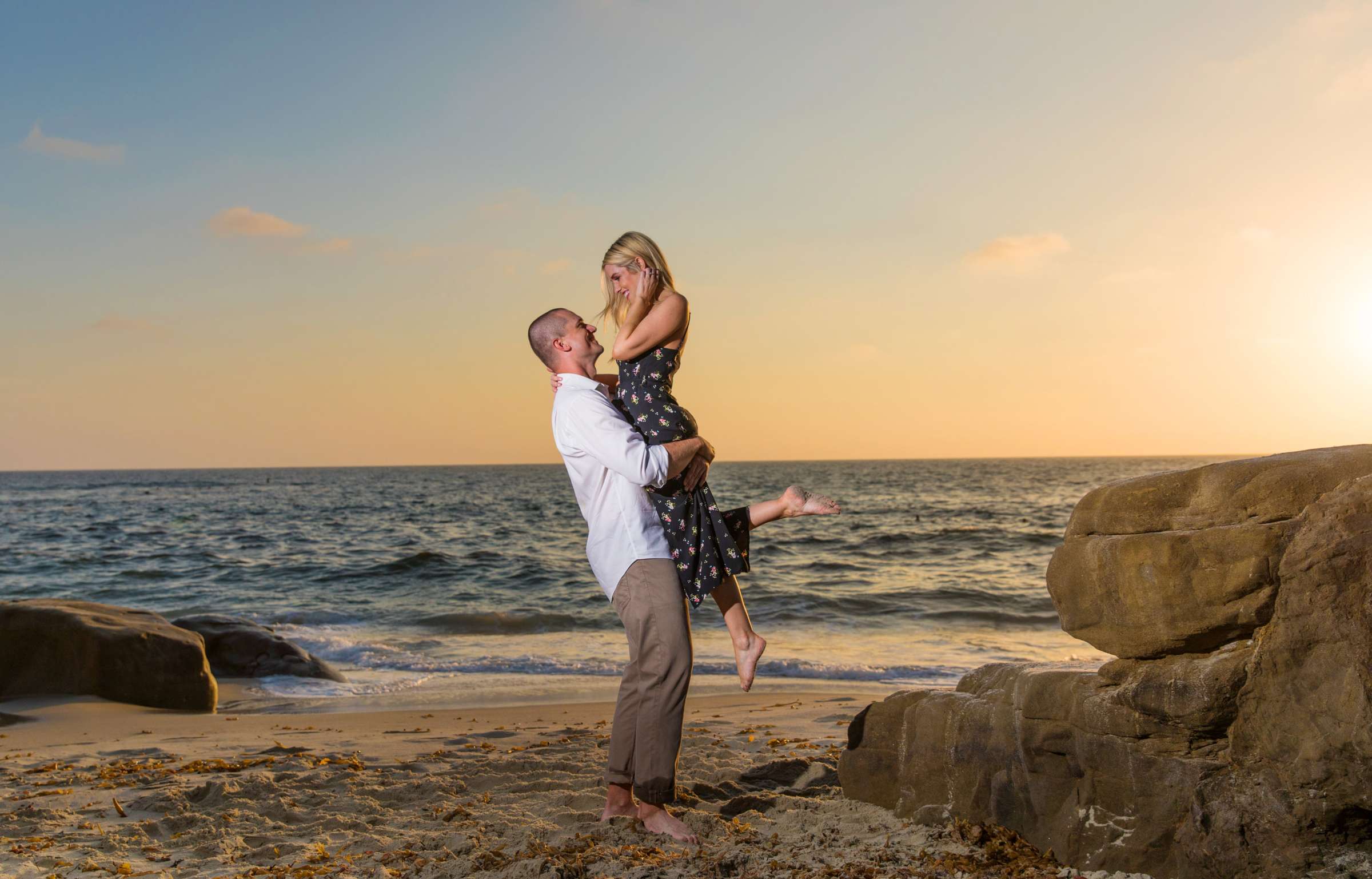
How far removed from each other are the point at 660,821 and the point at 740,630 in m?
0.81

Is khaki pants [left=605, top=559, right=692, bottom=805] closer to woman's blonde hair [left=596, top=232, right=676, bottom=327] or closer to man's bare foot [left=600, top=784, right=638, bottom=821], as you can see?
man's bare foot [left=600, top=784, right=638, bottom=821]

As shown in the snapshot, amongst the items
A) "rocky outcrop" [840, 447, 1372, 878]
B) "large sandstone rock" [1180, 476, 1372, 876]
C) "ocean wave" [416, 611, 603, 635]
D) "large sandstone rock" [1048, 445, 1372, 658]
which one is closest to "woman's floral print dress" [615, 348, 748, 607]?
"rocky outcrop" [840, 447, 1372, 878]

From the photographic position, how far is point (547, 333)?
3867mm

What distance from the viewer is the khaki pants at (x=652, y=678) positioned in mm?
3680

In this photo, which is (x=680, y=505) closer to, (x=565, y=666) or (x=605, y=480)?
(x=605, y=480)

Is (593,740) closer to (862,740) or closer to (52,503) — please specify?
(862,740)

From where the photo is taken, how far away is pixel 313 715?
7535 mm

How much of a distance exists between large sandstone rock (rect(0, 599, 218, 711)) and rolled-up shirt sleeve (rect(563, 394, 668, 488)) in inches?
237

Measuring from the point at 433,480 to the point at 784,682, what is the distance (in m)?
83.9

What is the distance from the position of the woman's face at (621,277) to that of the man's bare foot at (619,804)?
202 cm

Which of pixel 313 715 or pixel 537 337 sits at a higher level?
pixel 537 337

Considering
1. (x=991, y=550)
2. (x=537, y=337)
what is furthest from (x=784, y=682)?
(x=991, y=550)

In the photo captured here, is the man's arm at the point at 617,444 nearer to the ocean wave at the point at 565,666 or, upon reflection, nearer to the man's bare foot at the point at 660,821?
the man's bare foot at the point at 660,821

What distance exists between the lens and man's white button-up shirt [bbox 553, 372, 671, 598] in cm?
357
